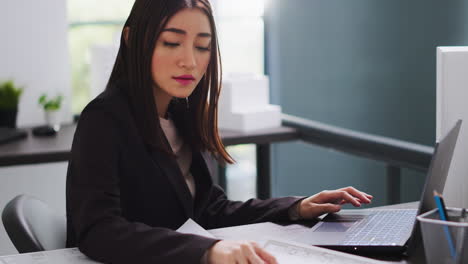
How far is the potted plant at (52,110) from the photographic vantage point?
9.80ft

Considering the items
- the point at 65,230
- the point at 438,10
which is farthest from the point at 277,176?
the point at 65,230

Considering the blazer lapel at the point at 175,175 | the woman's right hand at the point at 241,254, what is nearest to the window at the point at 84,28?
the blazer lapel at the point at 175,175

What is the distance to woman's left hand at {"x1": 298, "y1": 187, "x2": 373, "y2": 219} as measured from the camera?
4.74ft

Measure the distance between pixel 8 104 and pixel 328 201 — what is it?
5.92ft

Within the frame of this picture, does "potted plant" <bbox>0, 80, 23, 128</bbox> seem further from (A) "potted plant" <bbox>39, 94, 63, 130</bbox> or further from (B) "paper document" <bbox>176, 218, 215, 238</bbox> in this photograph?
(B) "paper document" <bbox>176, 218, 215, 238</bbox>

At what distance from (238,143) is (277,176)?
105cm

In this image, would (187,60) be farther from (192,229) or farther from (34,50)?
(34,50)

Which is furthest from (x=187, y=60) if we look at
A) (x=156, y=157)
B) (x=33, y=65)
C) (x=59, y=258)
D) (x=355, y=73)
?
(x=355, y=73)

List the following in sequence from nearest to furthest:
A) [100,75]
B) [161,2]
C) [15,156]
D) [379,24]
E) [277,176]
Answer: [161,2]
[15,156]
[100,75]
[379,24]
[277,176]

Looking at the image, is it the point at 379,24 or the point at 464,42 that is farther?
the point at 379,24

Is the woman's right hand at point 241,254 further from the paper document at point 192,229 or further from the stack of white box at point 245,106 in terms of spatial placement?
the stack of white box at point 245,106

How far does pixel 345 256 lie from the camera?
1.17 meters

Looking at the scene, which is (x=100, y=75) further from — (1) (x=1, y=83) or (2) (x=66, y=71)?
(1) (x=1, y=83)

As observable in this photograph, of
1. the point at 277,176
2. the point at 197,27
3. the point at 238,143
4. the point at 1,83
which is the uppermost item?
the point at 197,27
